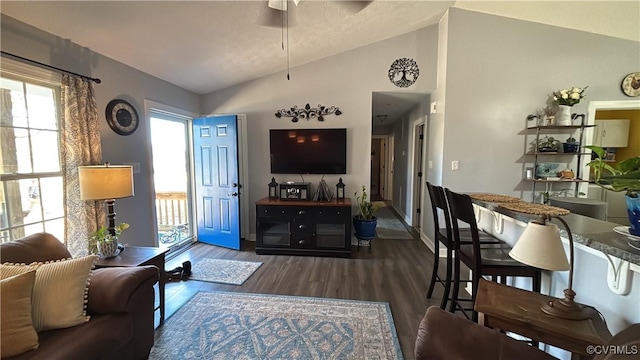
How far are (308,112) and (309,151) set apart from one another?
1.95 feet

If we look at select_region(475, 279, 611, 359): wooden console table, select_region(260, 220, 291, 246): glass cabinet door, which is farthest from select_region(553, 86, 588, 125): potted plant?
select_region(260, 220, 291, 246): glass cabinet door

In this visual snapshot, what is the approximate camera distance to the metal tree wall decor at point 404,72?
3701 mm

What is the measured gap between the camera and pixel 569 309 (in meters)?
1.02

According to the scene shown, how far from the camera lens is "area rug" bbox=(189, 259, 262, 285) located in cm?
281

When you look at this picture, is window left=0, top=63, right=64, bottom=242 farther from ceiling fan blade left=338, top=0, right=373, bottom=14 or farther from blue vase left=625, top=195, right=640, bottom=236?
blue vase left=625, top=195, right=640, bottom=236

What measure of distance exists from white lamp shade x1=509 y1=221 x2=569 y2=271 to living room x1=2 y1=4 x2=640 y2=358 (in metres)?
2.52

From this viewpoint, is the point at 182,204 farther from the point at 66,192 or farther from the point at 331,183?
the point at 331,183

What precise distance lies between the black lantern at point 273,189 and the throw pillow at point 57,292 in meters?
2.52

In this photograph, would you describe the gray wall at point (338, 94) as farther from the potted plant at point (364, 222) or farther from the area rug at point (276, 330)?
the area rug at point (276, 330)

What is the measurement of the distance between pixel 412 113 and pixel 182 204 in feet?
14.6

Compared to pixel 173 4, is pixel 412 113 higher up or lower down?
lower down

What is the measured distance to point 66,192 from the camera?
2146 mm

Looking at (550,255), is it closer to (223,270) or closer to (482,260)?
(482,260)

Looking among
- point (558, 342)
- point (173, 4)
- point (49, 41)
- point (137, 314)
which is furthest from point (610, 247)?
point (49, 41)
